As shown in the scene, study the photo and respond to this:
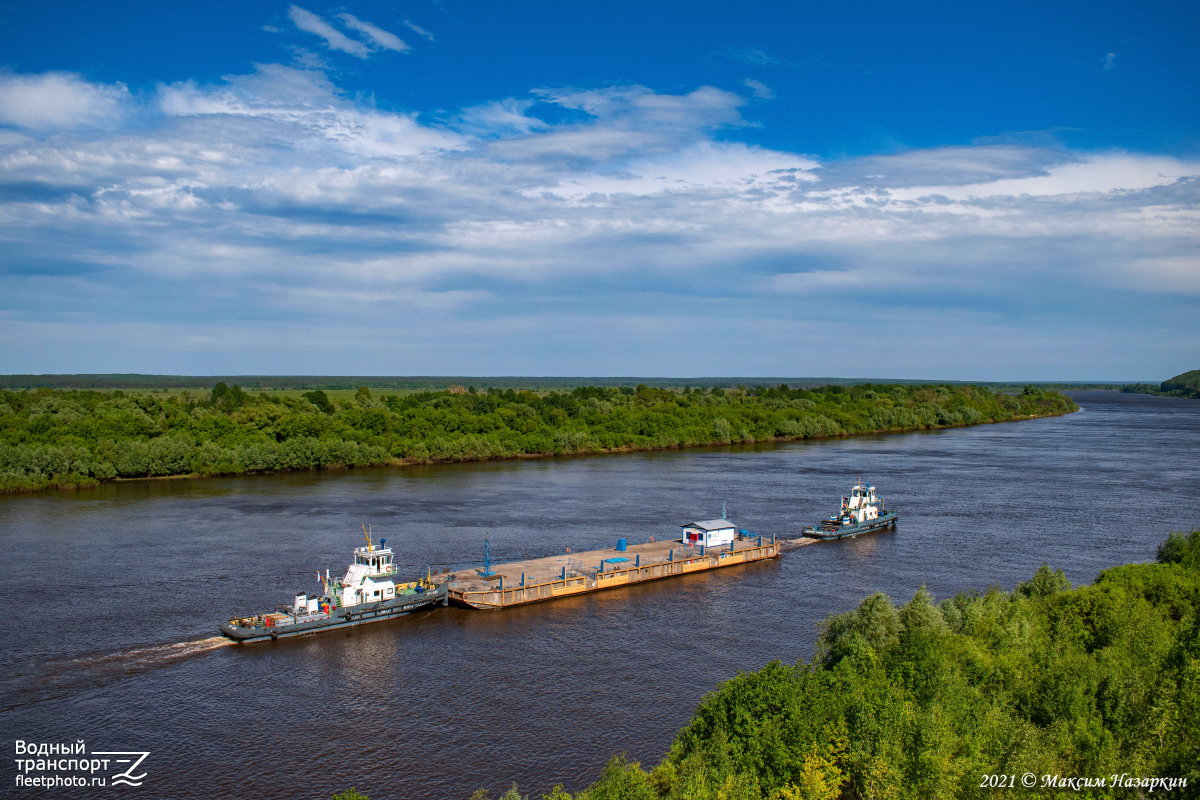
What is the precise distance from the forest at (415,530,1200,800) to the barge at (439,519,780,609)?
796 inches

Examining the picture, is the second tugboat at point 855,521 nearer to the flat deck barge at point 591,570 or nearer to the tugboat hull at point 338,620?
the flat deck barge at point 591,570

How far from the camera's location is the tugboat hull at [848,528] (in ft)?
213

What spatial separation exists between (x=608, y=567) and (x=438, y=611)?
11.3 metres

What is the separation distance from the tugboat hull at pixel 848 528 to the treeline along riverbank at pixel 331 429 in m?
59.4

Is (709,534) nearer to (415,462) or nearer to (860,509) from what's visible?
(860,509)

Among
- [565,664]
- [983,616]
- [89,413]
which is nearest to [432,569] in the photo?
[565,664]

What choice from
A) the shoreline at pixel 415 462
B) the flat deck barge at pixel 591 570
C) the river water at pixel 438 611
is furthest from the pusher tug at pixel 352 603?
the shoreline at pixel 415 462

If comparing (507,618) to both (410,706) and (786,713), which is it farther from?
(786,713)

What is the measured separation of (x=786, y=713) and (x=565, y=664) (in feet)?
52.5

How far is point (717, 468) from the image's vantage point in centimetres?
10475

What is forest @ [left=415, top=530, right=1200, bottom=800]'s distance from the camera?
63.8 ft

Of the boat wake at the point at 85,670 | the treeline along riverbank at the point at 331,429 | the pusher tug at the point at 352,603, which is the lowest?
the boat wake at the point at 85,670

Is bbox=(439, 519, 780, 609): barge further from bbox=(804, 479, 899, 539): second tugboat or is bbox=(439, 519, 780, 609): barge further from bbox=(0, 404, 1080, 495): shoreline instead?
bbox=(0, 404, 1080, 495): shoreline

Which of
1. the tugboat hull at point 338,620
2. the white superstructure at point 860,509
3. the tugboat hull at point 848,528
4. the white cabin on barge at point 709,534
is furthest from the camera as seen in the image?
the white superstructure at point 860,509
